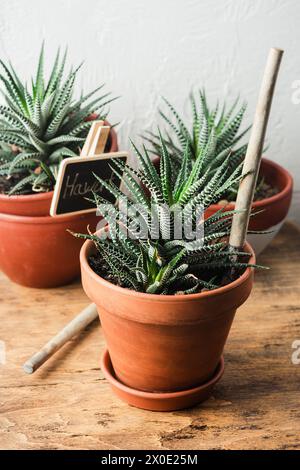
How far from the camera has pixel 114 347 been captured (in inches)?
36.5

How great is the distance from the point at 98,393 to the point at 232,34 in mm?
900

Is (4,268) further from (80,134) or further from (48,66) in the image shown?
(48,66)

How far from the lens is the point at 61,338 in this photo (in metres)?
1.06

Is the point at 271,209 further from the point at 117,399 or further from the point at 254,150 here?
the point at 117,399

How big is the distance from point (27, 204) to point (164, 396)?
44cm

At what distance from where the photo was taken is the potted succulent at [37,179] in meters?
1.14

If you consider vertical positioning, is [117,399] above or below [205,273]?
below

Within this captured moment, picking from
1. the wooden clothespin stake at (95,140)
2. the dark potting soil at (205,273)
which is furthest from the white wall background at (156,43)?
the dark potting soil at (205,273)

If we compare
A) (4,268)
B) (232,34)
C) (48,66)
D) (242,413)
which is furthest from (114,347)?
(232,34)

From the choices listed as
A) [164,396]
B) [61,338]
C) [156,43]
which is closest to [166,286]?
[164,396]

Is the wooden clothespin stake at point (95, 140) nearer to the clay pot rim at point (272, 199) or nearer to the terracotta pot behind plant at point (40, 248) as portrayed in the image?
the terracotta pot behind plant at point (40, 248)

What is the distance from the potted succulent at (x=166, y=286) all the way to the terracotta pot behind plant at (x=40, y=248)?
8.4 inches

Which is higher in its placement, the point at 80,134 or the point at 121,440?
the point at 80,134

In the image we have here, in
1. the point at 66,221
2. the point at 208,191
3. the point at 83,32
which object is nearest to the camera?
the point at 208,191
